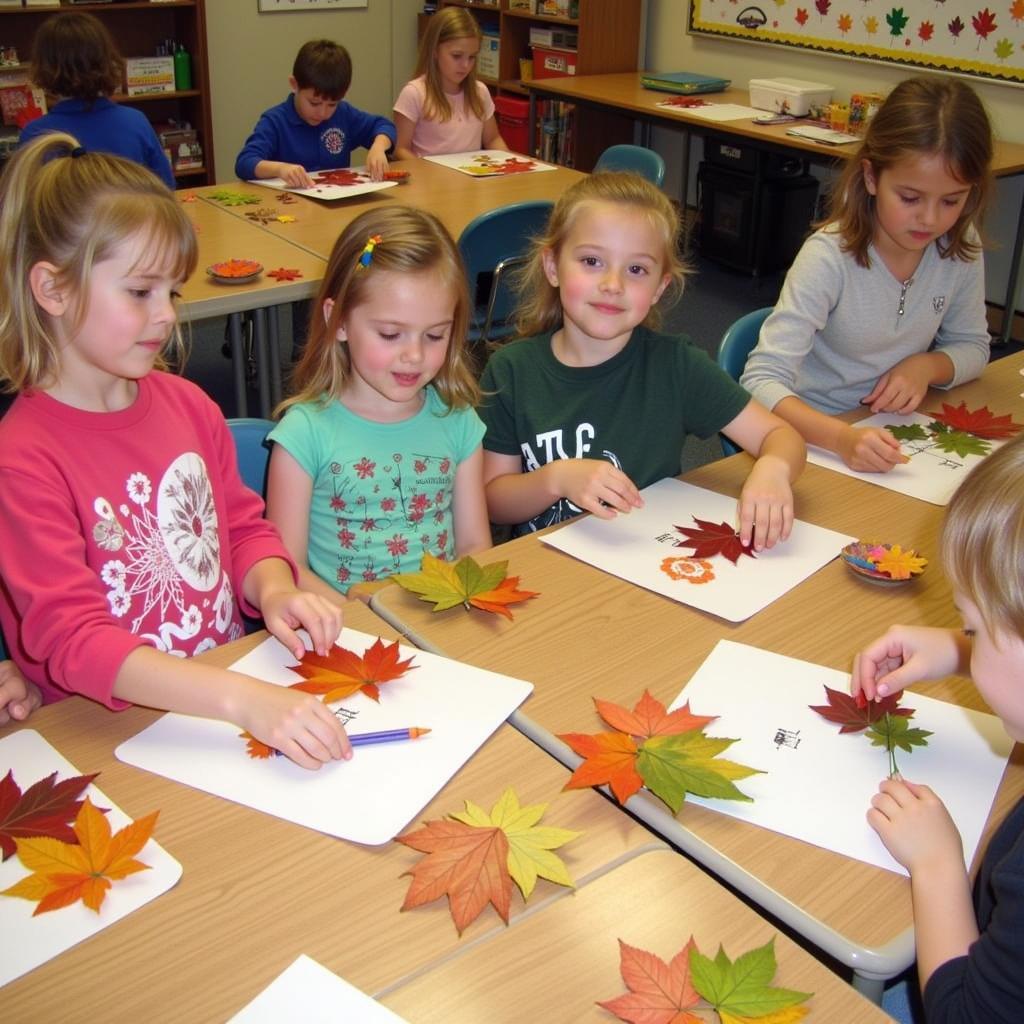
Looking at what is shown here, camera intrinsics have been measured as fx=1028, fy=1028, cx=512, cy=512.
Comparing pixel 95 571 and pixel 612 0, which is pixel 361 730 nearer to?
pixel 95 571

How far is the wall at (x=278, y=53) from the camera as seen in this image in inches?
220

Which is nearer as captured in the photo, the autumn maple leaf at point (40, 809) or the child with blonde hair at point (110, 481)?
the autumn maple leaf at point (40, 809)

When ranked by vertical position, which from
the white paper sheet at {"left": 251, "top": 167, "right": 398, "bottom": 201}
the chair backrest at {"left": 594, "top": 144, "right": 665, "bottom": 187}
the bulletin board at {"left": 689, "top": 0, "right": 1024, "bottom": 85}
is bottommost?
the white paper sheet at {"left": 251, "top": 167, "right": 398, "bottom": 201}

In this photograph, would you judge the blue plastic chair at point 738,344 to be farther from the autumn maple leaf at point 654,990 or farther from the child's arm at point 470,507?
the autumn maple leaf at point 654,990

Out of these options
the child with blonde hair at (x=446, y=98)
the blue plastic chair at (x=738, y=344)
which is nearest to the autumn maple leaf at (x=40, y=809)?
the blue plastic chair at (x=738, y=344)

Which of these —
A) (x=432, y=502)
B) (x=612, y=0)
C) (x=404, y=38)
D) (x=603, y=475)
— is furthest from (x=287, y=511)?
(x=404, y=38)

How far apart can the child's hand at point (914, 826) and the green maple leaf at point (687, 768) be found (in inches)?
4.7

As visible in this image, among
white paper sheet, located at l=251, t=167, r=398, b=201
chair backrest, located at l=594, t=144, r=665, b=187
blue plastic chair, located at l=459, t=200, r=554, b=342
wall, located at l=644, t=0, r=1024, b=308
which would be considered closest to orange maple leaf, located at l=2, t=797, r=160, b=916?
blue plastic chair, located at l=459, t=200, r=554, b=342

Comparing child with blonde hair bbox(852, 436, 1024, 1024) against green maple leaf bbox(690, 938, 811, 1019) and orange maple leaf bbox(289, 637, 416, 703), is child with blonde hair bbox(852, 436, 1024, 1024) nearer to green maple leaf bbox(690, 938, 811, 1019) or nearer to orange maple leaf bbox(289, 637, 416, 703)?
green maple leaf bbox(690, 938, 811, 1019)

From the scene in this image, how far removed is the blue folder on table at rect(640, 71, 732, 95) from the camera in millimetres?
5020

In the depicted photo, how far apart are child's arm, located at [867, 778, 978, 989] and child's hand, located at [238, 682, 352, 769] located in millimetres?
513

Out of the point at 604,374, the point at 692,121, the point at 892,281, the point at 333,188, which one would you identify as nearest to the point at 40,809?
the point at 604,374

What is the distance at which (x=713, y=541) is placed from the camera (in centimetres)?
144

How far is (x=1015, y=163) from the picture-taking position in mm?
3703
